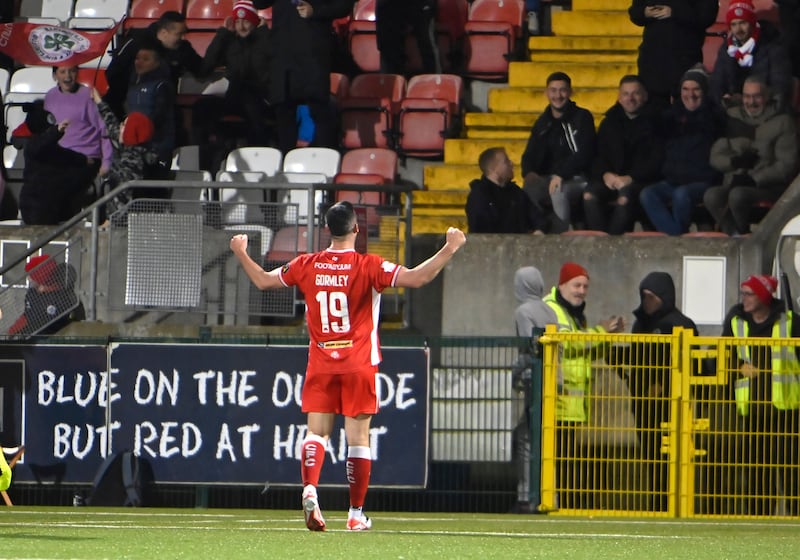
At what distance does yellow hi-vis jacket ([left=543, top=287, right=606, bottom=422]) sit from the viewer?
13.6m

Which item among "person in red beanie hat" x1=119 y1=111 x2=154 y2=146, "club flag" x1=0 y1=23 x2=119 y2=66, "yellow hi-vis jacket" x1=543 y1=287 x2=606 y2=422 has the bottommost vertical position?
"yellow hi-vis jacket" x1=543 y1=287 x2=606 y2=422

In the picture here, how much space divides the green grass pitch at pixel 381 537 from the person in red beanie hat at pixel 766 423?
0.48 metres

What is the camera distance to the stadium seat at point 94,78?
2014cm

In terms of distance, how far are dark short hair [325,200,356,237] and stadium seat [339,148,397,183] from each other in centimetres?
814

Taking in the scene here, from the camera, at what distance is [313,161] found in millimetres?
18406

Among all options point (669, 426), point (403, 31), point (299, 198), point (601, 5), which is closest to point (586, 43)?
point (601, 5)

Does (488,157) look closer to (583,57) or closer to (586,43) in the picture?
(583,57)

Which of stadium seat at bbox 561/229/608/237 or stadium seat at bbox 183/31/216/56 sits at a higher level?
stadium seat at bbox 183/31/216/56

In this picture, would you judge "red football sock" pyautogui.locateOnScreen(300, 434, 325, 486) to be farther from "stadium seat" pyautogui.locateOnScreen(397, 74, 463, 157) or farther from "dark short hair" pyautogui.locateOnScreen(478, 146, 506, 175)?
"stadium seat" pyautogui.locateOnScreen(397, 74, 463, 157)

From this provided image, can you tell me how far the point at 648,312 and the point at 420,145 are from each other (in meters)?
5.03

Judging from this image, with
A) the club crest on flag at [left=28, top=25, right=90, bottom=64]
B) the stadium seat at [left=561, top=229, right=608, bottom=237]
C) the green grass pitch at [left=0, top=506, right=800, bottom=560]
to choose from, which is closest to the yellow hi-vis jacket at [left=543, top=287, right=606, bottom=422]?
the green grass pitch at [left=0, top=506, right=800, bottom=560]

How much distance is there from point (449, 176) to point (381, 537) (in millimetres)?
9272

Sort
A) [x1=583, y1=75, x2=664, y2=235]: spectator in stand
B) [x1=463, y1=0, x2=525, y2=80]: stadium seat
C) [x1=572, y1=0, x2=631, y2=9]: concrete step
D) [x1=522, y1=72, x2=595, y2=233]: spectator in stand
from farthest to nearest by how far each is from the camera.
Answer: [x1=572, y1=0, x2=631, y2=9]: concrete step
[x1=463, y1=0, x2=525, y2=80]: stadium seat
[x1=522, y1=72, x2=595, y2=233]: spectator in stand
[x1=583, y1=75, x2=664, y2=235]: spectator in stand

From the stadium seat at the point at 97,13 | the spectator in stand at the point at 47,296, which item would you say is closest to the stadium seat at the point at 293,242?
the spectator in stand at the point at 47,296
